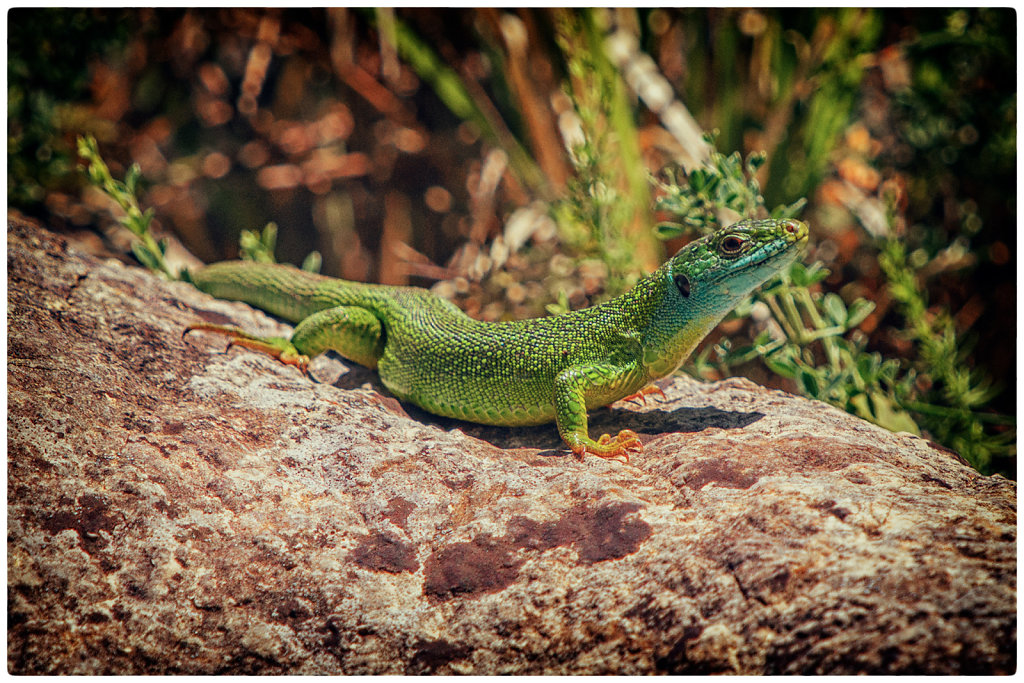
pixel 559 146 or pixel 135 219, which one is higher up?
pixel 559 146

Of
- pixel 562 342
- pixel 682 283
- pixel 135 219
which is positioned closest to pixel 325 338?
pixel 562 342

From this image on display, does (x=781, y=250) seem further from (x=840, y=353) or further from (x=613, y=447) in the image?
(x=840, y=353)

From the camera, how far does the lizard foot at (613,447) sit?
371 centimetres

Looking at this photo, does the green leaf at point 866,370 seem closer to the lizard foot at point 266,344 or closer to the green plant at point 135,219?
the lizard foot at point 266,344

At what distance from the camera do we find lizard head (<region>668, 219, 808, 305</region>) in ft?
12.1

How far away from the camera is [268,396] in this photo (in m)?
4.09

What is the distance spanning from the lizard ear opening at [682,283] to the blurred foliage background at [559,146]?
77cm

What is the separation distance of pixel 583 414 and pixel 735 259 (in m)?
1.15

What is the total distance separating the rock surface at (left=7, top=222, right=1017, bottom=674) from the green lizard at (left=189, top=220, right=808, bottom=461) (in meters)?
0.33

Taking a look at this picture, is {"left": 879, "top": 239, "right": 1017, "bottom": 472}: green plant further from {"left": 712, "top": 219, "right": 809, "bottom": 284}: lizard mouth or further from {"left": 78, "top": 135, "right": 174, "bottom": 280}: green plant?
{"left": 78, "top": 135, "right": 174, "bottom": 280}: green plant

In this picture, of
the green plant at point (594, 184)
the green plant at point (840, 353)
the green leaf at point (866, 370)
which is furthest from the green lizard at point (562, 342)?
the green leaf at point (866, 370)

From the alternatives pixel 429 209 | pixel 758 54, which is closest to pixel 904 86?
pixel 758 54

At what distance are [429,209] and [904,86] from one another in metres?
5.05

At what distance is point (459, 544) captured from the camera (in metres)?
3.13
